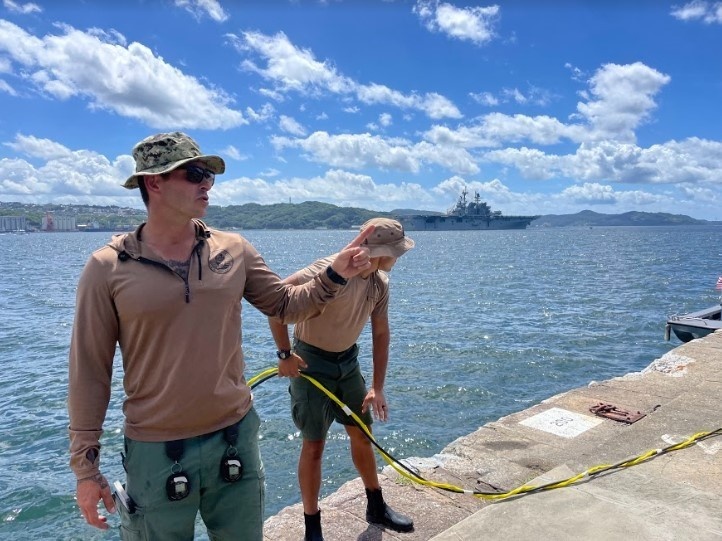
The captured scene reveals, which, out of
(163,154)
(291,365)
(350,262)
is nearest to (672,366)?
(291,365)

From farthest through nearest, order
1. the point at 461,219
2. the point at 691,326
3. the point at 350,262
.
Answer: the point at 461,219 → the point at 691,326 → the point at 350,262

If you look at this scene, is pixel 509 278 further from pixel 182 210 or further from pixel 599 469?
pixel 182 210

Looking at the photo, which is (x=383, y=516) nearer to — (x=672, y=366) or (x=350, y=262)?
(x=350, y=262)

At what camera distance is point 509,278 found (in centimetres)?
3903

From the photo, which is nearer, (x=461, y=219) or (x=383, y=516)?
(x=383, y=516)

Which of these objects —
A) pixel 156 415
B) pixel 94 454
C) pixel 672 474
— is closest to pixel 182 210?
pixel 156 415

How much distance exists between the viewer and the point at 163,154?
2422 millimetres

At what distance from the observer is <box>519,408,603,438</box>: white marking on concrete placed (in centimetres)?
569

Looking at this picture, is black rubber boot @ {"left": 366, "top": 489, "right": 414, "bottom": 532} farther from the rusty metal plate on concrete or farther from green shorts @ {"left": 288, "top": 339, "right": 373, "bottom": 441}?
the rusty metal plate on concrete

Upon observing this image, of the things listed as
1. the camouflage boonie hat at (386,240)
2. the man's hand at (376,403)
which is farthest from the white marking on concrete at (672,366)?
the camouflage boonie hat at (386,240)

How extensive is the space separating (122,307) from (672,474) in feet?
14.0

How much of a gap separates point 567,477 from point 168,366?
127 inches

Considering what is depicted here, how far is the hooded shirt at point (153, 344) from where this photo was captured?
90.7 inches

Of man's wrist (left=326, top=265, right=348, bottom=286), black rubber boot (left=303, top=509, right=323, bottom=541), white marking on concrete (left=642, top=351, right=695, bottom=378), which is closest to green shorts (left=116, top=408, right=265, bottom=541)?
man's wrist (left=326, top=265, right=348, bottom=286)
